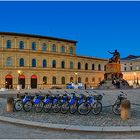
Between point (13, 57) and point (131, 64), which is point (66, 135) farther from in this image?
point (131, 64)

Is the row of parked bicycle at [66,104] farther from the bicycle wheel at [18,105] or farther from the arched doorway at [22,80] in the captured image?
the arched doorway at [22,80]

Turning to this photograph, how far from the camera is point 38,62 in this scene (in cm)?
7625

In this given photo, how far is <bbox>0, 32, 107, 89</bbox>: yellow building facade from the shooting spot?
7171cm

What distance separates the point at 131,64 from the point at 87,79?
3529cm

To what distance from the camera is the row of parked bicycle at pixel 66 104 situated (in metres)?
14.0

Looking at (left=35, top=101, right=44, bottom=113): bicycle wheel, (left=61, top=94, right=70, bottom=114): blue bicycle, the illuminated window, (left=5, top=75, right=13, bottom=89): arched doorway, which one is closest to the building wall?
the illuminated window

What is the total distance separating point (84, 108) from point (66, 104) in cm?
114

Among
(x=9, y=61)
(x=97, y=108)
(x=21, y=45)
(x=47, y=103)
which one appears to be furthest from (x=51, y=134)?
(x=21, y=45)

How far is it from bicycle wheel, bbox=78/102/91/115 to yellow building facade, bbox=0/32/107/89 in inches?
2237

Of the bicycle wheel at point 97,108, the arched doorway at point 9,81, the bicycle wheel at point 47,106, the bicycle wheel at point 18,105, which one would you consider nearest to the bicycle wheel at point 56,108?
the bicycle wheel at point 47,106

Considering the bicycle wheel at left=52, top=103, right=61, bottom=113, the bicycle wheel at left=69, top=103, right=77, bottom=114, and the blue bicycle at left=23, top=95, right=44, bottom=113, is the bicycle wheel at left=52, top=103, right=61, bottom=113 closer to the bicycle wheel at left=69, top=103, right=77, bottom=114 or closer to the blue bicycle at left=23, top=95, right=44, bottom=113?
the blue bicycle at left=23, top=95, right=44, bottom=113

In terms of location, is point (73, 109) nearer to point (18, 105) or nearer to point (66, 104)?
point (66, 104)

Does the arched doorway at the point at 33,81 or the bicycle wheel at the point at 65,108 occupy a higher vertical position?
the arched doorway at the point at 33,81

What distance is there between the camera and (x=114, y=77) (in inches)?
1772
